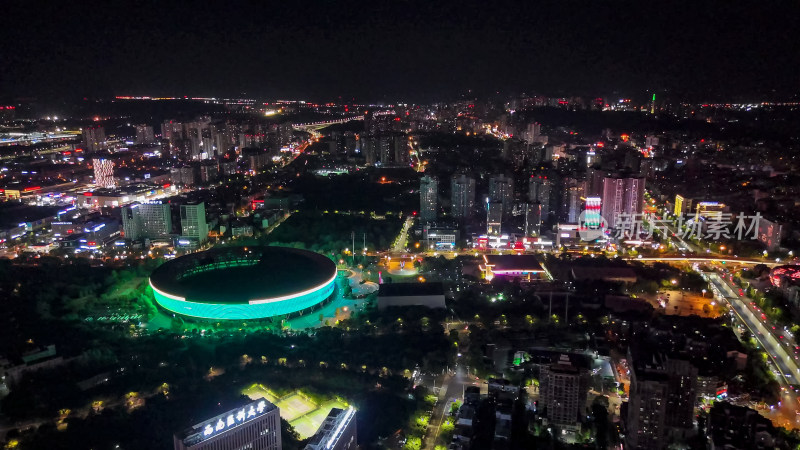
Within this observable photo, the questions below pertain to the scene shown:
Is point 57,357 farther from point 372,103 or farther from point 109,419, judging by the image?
point 372,103

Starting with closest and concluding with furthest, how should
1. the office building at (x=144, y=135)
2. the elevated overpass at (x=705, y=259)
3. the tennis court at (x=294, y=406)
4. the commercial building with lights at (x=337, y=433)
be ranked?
the commercial building with lights at (x=337, y=433)
the tennis court at (x=294, y=406)
the elevated overpass at (x=705, y=259)
the office building at (x=144, y=135)

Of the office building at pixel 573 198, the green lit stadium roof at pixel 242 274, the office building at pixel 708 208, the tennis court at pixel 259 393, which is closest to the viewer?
the tennis court at pixel 259 393

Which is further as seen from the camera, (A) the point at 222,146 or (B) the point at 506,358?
(A) the point at 222,146

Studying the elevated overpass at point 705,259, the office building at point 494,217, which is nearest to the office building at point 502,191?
the office building at point 494,217

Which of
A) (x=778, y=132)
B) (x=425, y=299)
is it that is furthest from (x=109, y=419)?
(x=778, y=132)

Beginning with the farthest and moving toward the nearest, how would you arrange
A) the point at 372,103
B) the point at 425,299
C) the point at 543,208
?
the point at 372,103 → the point at 543,208 → the point at 425,299

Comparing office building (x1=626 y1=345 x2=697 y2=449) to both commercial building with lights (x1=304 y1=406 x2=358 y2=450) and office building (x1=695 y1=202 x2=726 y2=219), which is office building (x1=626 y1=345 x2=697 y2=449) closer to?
commercial building with lights (x1=304 y1=406 x2=358 y2=450)

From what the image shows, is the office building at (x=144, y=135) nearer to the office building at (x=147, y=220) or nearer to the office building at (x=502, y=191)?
the office building at (x=147, y=220)

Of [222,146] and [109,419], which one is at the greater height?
[222,146]

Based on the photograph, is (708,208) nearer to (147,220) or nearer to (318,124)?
(147,220)
